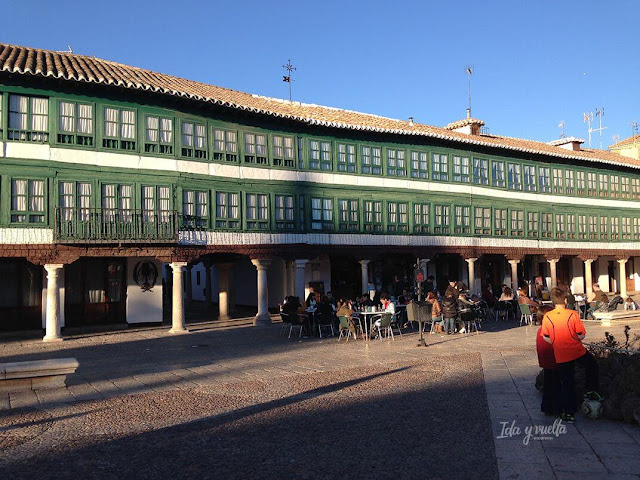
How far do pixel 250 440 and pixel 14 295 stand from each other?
17.7 meters

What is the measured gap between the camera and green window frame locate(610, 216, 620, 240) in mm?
38500

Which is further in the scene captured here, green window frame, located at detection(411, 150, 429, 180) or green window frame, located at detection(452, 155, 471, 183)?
green window frame, located at detection(452, 155, 471, 183)

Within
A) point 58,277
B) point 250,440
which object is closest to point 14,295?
point 58,277

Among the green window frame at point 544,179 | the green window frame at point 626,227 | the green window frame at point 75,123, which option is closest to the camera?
the green window frame at point 75,123

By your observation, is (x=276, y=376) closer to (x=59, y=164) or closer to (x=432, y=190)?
(x=59, y=164)

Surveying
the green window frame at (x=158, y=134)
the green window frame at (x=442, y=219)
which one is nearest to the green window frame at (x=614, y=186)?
the green window frame at (x=442, y=219)

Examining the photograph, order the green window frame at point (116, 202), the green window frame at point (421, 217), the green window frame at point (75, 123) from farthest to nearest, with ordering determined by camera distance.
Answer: the green window frame at point (421, 217)
the green window frame at point (116, 202)
the green window frame at point (75, 123)

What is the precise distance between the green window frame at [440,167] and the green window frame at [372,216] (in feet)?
13.1

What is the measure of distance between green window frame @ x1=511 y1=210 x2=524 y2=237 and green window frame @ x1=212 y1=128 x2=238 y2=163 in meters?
16.9

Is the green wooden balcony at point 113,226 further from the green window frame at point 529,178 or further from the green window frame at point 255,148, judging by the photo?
the green window frame at point 529,178

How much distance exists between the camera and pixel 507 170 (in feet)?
111

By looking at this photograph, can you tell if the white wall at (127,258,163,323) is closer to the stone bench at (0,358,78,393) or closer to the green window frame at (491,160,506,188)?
the stone bench at (0,358,78,393)

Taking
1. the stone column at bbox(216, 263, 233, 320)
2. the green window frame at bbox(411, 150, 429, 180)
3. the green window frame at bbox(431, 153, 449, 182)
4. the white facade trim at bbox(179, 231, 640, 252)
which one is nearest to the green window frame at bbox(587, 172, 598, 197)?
the white facade trim at bbox(179, 231, 640, 252)

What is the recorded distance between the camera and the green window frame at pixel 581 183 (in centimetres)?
3694
